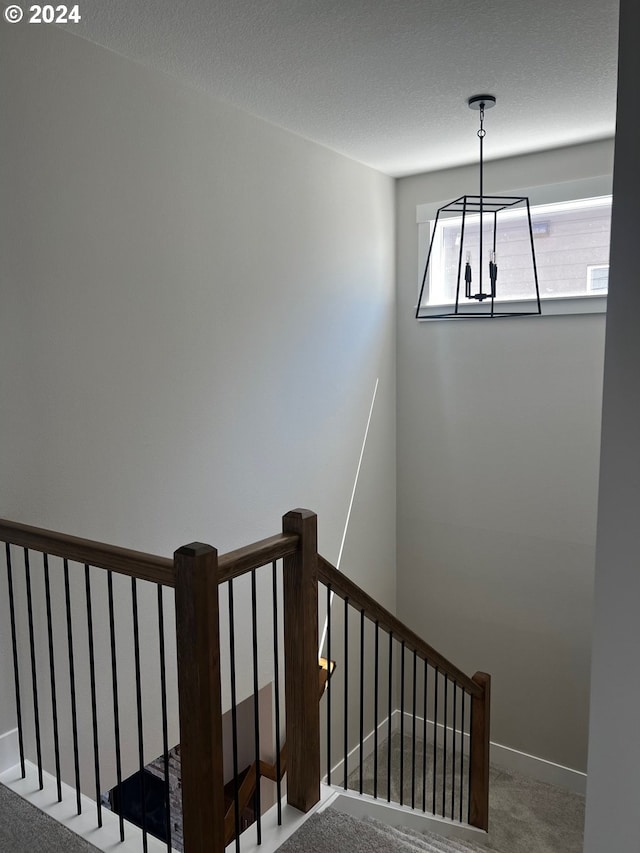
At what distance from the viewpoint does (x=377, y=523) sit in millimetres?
4805

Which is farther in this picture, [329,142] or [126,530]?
[329,142]

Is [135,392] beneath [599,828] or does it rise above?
above

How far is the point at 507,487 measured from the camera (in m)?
4.49

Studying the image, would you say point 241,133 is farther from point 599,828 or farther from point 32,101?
point 599,828

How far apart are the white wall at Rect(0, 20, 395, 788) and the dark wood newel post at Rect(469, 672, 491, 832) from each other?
3.98 feet

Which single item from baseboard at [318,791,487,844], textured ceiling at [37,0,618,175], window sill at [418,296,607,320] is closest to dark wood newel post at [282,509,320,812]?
baseboard at [318,791,487,844]

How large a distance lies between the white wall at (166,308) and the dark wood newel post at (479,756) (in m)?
1.21

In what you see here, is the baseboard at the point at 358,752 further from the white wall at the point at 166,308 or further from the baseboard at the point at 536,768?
the white wall at the point at 166,308

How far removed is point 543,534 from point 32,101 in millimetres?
3640

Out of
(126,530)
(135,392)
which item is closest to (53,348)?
(135,392)

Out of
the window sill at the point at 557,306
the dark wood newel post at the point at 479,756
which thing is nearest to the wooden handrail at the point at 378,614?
the dark wood newel post at the point at 479,756

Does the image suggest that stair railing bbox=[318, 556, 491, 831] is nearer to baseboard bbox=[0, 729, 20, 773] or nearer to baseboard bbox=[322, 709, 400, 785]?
baseboard bbox=[322, 709, 400, 785]

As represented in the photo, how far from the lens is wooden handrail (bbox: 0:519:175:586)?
5.51 ft

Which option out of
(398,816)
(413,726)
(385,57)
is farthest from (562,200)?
(398,816)
